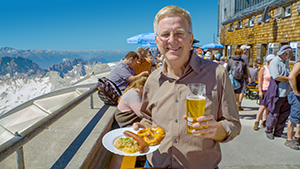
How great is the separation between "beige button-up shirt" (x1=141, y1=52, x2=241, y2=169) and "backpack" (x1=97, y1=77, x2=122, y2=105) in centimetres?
298

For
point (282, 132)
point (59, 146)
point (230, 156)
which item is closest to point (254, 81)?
point (282, 132)

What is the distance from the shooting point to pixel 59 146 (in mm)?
2662

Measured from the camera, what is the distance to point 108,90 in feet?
14.6

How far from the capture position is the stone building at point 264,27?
15062 mm

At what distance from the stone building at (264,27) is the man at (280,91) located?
10.9 metres

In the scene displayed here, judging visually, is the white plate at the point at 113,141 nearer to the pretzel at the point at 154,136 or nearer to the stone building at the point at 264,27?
the pretzel at the point at 154,136

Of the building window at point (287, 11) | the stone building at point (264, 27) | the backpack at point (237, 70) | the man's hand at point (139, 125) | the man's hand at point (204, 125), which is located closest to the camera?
the man's hand at point (204, 125)

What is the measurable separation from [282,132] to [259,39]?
709 inches

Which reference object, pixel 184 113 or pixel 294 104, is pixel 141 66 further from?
pixel 184 113

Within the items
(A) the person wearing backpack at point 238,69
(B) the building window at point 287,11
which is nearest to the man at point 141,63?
(A) the person wearing backpack at point 238,69

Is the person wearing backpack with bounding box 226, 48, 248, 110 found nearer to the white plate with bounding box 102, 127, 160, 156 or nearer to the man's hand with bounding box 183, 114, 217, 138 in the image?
the white plate with bounding box 102, 127, 160, 156

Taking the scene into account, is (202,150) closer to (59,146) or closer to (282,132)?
(59,146)

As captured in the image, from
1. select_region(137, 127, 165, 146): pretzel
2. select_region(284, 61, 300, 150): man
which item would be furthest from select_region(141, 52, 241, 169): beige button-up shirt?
select_region(284, 61, 300, 150): man

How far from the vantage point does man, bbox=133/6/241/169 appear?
56.1 inches
